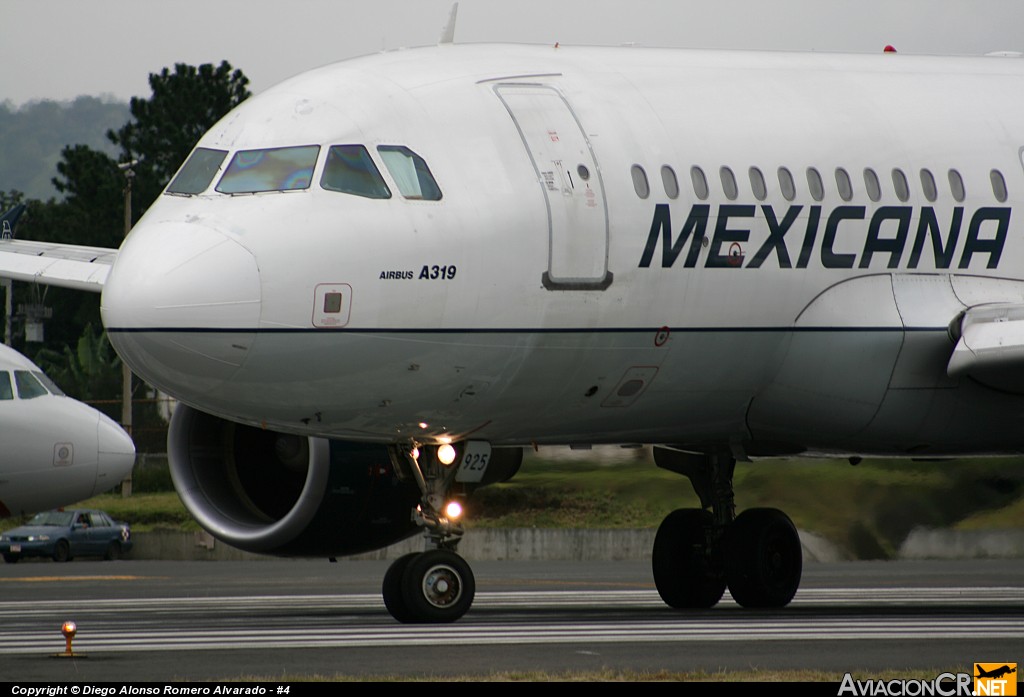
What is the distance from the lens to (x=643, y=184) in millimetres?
15797

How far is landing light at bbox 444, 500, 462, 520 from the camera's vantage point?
51.6ft

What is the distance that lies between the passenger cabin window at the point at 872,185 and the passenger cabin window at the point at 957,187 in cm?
82

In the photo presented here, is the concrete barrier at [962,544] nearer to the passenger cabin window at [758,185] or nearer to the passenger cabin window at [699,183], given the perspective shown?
the passenger cabin window at [758,185]

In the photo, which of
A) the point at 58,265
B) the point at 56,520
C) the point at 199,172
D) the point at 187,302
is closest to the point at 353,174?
the point at 199,172

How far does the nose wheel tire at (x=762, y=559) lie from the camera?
18.8 metres

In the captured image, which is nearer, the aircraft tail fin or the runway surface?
the runway surface

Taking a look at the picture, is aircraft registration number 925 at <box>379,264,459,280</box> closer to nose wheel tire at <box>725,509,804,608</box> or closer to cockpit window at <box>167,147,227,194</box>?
cockpit window at <box>167,147,227,194</box>

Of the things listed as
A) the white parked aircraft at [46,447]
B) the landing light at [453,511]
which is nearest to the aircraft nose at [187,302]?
the landing light at [453,511]

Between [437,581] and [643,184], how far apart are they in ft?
12.4

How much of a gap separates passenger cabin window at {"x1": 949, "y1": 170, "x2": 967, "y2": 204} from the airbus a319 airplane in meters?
0.02

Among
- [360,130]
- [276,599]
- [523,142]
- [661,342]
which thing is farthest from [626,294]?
[276,599]

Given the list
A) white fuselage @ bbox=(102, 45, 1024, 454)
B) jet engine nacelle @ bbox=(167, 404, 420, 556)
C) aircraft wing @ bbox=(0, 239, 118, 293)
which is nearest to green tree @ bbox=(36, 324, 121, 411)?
aircraft wing @ bbox=(0, 239, 118, 293)

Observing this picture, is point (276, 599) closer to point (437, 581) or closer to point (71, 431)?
point (71, 431)

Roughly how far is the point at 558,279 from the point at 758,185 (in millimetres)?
2326
